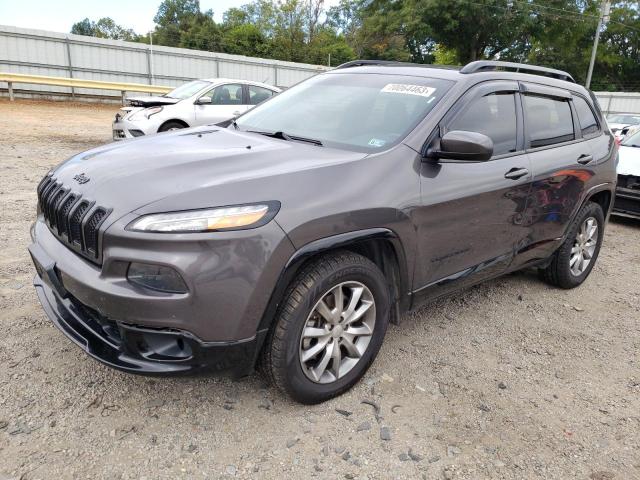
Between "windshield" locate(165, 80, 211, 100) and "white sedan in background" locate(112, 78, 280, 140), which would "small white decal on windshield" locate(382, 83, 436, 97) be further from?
"windshield" locate(165, 80, 211, 100)

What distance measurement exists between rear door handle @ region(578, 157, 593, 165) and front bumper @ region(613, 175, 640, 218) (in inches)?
131

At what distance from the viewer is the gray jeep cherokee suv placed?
7.14ft

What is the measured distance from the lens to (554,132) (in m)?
3.99

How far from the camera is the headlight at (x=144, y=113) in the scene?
9539 millimetres

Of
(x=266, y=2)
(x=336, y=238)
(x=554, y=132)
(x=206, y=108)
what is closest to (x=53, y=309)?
(x=336, y=238)

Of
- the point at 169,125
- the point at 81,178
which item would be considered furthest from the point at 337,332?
the point at 169,125

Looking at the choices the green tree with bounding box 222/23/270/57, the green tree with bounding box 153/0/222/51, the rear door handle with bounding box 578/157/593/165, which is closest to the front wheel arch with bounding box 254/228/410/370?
the rear door handle with bounding box 578/157/593/165

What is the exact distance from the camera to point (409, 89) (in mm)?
3289

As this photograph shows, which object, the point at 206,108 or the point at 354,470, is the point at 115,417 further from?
the point at 206,108

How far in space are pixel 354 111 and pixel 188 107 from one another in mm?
7487

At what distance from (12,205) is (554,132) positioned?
5.56m

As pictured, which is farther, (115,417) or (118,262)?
(115,417)

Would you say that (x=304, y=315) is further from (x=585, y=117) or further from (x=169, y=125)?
(x=169, y=125)

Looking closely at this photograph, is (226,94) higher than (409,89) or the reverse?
the reverse
